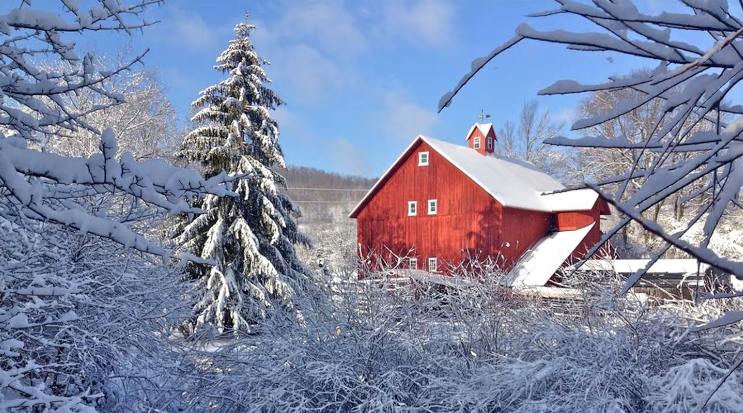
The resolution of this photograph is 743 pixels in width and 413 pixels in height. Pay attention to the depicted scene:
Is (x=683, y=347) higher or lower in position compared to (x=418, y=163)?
lower

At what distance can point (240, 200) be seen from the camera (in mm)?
14906

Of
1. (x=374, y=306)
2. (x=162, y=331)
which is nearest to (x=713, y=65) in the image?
(x=374, y=306)

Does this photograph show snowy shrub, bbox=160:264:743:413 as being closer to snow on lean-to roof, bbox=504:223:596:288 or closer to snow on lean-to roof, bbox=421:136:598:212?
snow on lean-to roof, bbox=504:223:596:288

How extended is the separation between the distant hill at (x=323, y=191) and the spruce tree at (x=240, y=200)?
1326 inches

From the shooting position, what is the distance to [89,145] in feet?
60.0

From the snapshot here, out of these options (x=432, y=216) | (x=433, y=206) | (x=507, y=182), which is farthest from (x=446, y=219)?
(x=507, y=182)

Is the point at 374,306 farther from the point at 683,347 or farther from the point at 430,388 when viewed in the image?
the point at 683,347

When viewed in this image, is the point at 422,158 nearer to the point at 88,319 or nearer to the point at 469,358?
the point at 469,358

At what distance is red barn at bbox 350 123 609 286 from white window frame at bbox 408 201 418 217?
38mm

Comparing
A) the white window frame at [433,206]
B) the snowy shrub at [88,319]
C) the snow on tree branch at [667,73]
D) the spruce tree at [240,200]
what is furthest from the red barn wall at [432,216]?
the snow on tree branch at [667,73]

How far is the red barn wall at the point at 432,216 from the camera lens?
1895cm

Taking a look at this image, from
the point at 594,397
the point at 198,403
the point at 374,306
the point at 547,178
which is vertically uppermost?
the point at 547,178

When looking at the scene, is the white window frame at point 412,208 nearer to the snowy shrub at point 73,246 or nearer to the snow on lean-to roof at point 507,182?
the snow on lean-to roof at point 507,182

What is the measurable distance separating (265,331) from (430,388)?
2.01 meters
